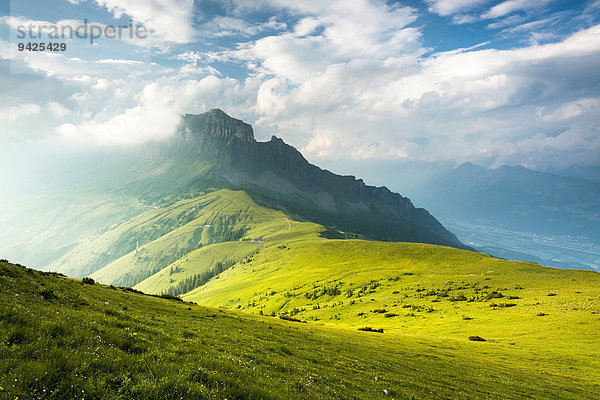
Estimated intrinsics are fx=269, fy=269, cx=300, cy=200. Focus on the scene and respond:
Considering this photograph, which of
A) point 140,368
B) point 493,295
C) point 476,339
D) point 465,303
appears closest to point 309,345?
point 140,368

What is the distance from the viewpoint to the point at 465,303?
77688 mm

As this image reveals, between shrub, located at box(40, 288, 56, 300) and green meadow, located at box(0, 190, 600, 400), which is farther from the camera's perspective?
shrub, located at box(40, 288, 56, 300)

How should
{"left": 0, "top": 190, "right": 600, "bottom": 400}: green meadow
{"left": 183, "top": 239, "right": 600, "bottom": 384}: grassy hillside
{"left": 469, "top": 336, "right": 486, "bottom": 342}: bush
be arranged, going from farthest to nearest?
{"left": 469, "top": 336, "right": 486, "bottom": 342}: bush
{"left": 183, "top": 239, "right": 600, "bottom": 384}: grassy hillside
{"left": 0, "top": 190, "right": 600, "bottom": 400}: green meadow

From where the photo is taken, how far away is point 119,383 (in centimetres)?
858

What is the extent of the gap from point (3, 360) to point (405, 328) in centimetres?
7273

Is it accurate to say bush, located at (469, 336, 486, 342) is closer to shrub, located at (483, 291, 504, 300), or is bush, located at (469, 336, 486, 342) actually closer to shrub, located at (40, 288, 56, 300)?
shrub, located at (483, 291, 504, 300)

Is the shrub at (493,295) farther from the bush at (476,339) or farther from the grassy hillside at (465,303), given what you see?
the bush at (476,339)

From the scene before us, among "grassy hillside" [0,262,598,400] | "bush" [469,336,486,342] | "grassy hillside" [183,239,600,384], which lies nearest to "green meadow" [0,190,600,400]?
"grassy hillside" [0,262,598,400]

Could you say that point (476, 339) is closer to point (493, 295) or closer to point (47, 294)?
point (493, 295)

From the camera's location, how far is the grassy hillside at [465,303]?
45438 mm

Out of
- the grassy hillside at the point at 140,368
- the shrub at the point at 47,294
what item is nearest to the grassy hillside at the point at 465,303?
the grassy hillside at the point at 140,368

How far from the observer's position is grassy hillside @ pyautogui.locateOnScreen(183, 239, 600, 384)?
1789 inches

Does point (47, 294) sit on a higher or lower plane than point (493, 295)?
higher

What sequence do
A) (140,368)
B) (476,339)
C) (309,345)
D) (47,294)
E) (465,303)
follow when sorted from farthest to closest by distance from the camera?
1. (465,303)
2. (476,339)
3. (309,345)
4. (47,294)
5. (140,368)
